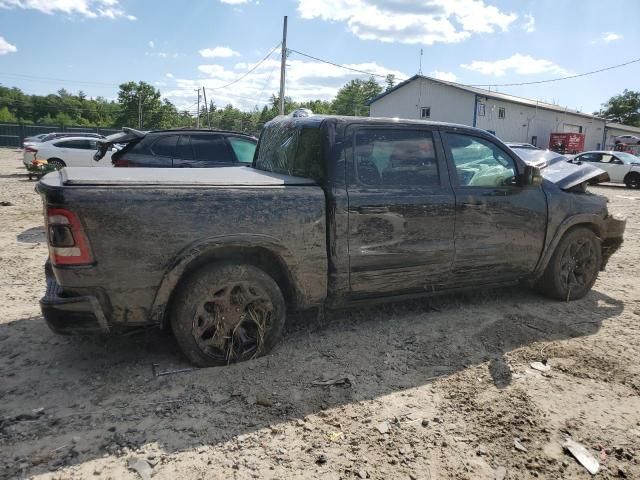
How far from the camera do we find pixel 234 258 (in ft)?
10.5

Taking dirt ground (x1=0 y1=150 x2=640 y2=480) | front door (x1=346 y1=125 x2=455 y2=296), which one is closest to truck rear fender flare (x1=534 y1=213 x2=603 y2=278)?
dirt ground (x1=0 y1=150 x2=640 y2=480)

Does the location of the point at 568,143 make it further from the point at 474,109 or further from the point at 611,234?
the point at 611,234

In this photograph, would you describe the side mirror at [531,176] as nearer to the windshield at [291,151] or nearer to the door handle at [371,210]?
the door handle at [371,210]

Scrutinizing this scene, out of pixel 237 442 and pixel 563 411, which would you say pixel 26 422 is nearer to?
pixel 237 442

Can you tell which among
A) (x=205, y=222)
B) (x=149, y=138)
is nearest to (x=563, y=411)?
(x=205, y=222)

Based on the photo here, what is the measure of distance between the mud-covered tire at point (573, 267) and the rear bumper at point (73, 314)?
4.05 metres

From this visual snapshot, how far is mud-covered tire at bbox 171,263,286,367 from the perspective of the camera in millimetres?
3051

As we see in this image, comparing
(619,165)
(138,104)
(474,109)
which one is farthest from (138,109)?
(619,165)

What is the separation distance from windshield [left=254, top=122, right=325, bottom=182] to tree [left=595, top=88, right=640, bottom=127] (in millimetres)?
84669

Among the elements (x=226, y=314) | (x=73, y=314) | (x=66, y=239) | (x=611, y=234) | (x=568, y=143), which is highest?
(x=568, y=143)

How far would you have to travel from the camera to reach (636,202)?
45.3ft

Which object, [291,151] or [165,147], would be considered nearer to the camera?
[291,151]

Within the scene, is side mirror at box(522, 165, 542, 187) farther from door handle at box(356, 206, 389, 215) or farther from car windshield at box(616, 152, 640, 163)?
car windshield at box(616, 152, 640, 163)

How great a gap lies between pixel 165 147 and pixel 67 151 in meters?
10.7
